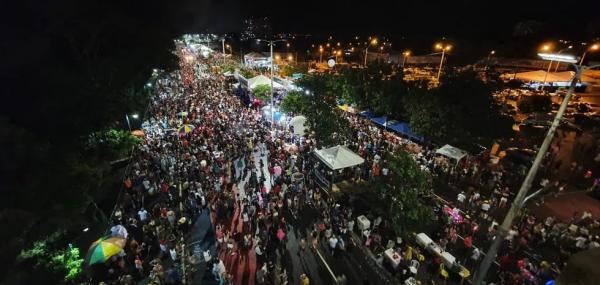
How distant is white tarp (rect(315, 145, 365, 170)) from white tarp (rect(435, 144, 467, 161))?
5.34 meters

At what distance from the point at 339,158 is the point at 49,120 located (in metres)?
12.7

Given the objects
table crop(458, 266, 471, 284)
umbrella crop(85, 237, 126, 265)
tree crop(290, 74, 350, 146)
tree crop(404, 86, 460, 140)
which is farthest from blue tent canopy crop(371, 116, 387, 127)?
umbrella crop(85, 237, 126, 265)

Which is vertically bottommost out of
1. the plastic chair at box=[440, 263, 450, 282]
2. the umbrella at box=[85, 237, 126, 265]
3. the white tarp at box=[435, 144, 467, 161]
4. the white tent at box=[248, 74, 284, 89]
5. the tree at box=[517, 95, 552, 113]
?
the plastic chair at box=[440, 263, 450, 282]

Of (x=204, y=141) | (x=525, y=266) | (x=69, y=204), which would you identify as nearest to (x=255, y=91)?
(x=204, y=141)

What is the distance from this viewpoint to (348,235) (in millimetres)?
12984

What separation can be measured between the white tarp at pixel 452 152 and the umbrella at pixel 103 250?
664 inches

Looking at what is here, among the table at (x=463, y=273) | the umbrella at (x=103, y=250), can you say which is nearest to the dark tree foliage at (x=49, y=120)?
the umbrella at (x=103, y=250)

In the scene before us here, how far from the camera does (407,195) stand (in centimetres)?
1131

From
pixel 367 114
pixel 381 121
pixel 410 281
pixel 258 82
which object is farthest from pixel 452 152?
pixel 258 82

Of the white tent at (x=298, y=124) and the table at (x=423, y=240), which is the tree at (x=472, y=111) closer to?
the table at (x=423, y=240)

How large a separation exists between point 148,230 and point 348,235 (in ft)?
27.7

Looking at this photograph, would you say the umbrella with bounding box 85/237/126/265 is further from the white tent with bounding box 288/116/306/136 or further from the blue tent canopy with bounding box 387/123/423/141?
the blue tent canopy with bounding box 387/123/423/141

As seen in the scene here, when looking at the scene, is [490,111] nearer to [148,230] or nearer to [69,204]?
[148,230]

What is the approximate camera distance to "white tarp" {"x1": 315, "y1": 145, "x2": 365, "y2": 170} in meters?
16.1
